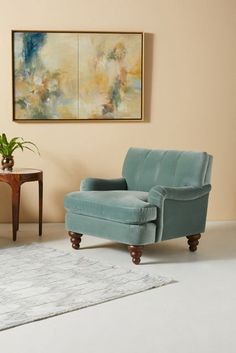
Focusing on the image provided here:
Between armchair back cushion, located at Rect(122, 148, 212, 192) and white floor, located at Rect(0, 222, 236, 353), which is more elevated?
armchair back cushion, located at Rect(122, 148, 212, 192)

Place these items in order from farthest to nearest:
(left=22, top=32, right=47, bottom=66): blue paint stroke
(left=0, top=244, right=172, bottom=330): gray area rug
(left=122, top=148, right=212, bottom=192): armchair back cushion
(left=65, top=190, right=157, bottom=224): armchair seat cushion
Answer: (left=22, top=32, right=47, bottom=66): blue paint stroke < (left=122, top=148, right=212, bottom=192): armchair back cushion < (left=65, top=190, right=157, bottom=224): armchair seat cushion < (left=0, top=244, right=172, bottom=330): gray area rug

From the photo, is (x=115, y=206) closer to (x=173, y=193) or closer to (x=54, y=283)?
(x=173, y=193)

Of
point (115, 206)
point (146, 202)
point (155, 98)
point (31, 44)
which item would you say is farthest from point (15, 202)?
point (155, 98)

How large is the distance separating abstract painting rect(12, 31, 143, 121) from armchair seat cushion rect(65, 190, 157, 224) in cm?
132

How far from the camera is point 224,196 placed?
6.00m

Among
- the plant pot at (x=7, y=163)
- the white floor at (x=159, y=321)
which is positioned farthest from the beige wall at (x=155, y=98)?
the white floor at (x=159, y=321)

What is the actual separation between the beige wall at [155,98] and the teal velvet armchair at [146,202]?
32.1 inches

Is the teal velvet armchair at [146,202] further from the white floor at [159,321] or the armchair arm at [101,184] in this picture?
the white floor at [159,321]

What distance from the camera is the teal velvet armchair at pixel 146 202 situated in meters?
4.16

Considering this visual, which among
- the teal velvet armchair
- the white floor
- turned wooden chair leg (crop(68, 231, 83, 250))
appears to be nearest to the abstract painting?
the teal velvet armchair

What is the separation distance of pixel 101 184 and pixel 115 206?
699mm

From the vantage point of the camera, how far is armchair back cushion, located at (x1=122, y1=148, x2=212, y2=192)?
457 cm

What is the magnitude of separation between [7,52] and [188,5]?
185cm

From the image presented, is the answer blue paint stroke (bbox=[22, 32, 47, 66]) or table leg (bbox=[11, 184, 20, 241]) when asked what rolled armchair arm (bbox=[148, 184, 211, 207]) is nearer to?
table leg (bbox=[11, 184, 20, 241])
